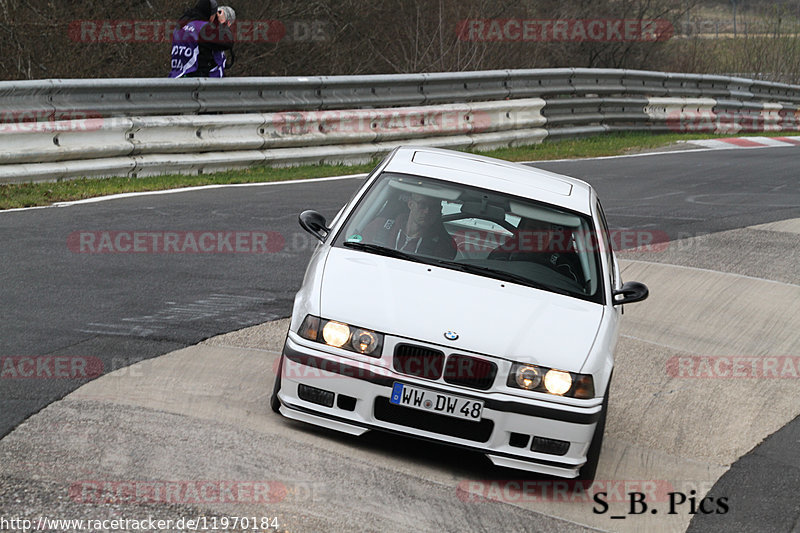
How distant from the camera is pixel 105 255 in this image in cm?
923

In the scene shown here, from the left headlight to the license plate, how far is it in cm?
23

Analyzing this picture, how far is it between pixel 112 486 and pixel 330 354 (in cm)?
127

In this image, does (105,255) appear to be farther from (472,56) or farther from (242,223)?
(472,56)

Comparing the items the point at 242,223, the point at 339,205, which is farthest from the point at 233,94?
the point at 242,223

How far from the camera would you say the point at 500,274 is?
20.4 feet
